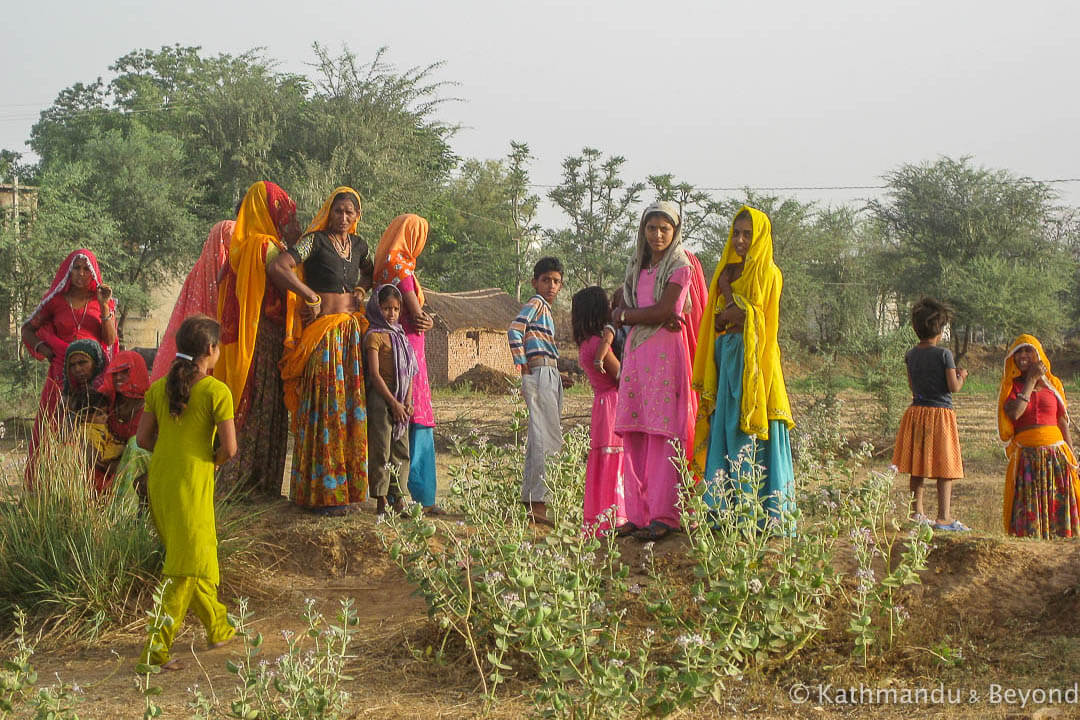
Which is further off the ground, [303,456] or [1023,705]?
[303,456]

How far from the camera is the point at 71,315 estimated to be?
6.45 metres

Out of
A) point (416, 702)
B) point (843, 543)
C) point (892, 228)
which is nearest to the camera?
point (416, 702)

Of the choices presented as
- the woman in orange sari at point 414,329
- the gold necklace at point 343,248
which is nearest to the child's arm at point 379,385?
the woman in orange sari at point 414,329

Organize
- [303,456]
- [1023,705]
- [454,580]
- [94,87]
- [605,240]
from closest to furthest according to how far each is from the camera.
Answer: [1023,705]
[454,580]
[303,456]
[605,240]
[94,87]

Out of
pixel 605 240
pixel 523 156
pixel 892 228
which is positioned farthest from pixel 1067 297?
pixel 523 156

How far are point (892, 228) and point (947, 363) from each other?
26.9m

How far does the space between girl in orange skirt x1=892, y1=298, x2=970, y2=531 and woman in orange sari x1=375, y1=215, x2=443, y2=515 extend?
10.2ft

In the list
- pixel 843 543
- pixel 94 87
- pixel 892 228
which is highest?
pixel 94 87

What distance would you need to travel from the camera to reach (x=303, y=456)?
597cm

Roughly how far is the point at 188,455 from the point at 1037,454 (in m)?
5.27

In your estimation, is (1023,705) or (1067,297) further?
(1067,297)

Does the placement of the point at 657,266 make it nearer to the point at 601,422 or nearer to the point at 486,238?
the point at 601,422

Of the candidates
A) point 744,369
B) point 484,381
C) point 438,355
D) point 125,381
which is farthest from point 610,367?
point 438,355

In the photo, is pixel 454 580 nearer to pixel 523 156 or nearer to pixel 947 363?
pixel 947 363
